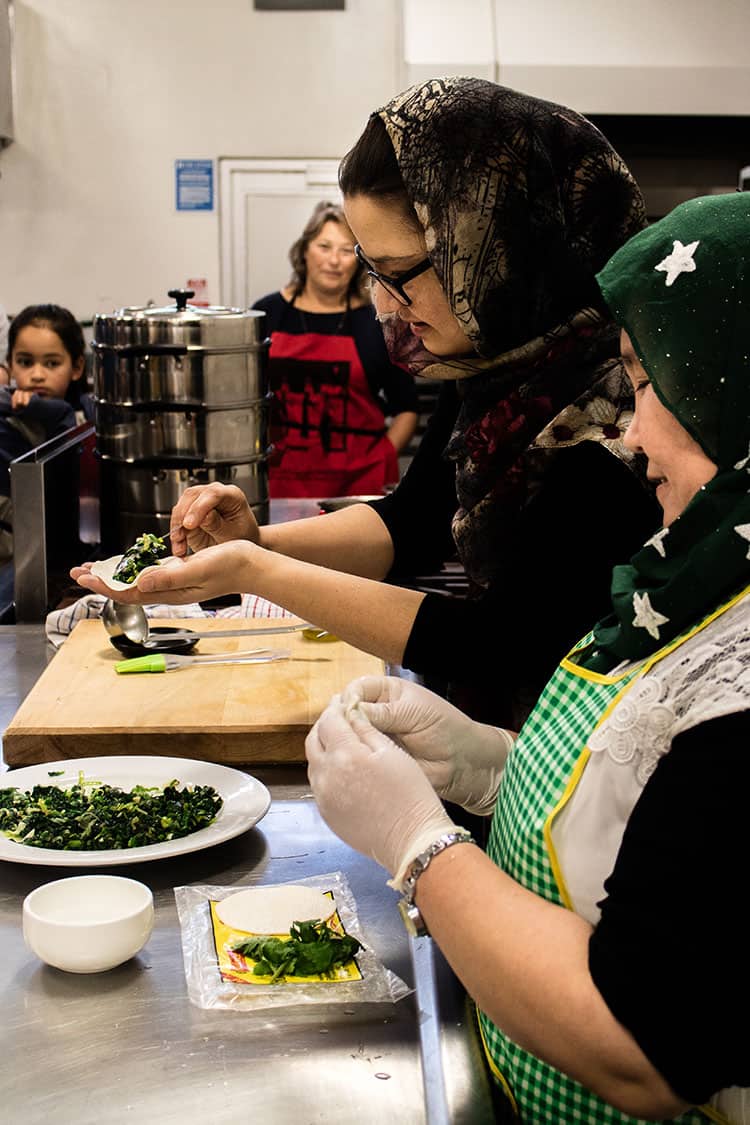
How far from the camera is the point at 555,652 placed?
151 centimetres

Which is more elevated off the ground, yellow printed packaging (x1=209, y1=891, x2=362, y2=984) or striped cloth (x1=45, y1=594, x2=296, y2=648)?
striped cloth (x1=45, y1=594, x2=296, y2=648)

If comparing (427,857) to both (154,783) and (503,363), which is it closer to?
(154,783)

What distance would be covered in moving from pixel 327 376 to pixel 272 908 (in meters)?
3.21

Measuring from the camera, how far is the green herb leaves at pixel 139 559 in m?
1.81

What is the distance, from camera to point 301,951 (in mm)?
1095

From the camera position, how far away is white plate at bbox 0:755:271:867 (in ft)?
4.15

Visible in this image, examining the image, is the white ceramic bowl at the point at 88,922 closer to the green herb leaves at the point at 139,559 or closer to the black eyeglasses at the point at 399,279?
the green herb leaves at the point at 139,559

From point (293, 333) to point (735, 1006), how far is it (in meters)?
3.72

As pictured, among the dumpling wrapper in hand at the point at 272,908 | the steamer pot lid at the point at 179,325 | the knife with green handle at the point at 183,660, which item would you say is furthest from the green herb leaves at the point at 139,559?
the dumpling wrapper in hand at the point at 272,908

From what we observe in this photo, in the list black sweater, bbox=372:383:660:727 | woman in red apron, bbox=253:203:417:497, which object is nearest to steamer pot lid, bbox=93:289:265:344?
black sweater, bbox=372:383:660:727

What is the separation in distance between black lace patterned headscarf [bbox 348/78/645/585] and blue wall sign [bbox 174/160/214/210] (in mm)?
3643

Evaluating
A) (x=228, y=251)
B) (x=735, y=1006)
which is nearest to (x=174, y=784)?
(x=735, y=1006)

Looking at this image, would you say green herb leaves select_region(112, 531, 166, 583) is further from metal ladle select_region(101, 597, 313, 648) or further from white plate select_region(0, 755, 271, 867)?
white plate select_region(0, 755, 271, 867)

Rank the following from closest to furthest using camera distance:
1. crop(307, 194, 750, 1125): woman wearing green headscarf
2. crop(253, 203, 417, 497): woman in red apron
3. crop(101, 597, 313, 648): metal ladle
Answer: crop(307, 194, 750, 1125): woman wearing green headscarf
crop(101, 597, 313, 648): metal ladle
crop(253, 203, 417, 497): woman in red apron
